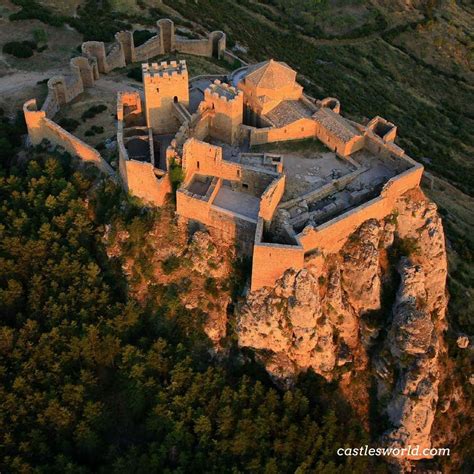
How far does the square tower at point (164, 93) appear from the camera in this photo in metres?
45.4

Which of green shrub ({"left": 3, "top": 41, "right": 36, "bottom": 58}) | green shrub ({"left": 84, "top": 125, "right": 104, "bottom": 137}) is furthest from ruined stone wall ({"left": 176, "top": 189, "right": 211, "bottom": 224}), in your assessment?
green shrub ({"left": 3, "top": 41, "right": 36, "bottom": 58})

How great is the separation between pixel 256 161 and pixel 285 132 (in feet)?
15.0

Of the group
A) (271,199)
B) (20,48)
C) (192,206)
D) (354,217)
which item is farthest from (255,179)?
(20,48)

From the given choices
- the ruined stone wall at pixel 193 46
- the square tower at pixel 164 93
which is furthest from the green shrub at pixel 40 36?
the square tower at pixel 164 93

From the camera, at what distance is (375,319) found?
43.4 m

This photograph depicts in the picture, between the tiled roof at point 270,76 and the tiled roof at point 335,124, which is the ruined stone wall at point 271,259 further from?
the tiled roof at point 270,76

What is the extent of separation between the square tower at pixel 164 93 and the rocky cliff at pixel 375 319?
51.6 ft

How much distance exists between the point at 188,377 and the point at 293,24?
72.4m

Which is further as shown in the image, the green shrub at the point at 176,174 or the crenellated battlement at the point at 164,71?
the crenellated battlement at the point at 164,71

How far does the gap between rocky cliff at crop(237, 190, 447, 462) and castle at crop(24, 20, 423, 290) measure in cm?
142

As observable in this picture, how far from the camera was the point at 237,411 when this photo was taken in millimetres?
37406

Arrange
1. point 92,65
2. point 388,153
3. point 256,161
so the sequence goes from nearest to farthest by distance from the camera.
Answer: point 256,161 < point 388,153 < point 92,65

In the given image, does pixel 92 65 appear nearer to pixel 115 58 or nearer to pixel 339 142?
pixel 115 58

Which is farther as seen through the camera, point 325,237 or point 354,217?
point 354,217
